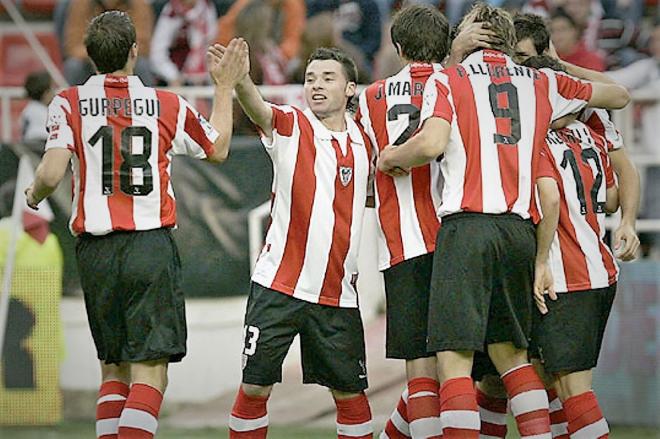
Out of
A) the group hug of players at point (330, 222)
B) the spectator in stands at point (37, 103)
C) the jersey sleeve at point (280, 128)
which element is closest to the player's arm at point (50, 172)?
the group hug of players at point (330, 222)

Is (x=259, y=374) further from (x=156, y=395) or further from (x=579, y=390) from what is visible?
(x=579, y=390)

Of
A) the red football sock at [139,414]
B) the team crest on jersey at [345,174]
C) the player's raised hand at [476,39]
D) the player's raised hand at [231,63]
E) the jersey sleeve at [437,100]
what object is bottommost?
the red football sock at [139,414]

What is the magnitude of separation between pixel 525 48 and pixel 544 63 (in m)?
0.19

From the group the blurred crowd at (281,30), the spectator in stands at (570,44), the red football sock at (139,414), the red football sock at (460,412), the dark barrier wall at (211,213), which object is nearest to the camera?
the red football sock at (460,412)

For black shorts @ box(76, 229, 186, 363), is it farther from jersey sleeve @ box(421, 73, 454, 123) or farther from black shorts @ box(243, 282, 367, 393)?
jersey sleeve @ box(421, 73, 454, 123)

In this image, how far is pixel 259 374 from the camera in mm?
5812

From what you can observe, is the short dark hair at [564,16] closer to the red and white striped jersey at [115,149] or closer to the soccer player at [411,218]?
the soccer player at [411,218]

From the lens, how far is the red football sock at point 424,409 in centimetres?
579

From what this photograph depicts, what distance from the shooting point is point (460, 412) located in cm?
543

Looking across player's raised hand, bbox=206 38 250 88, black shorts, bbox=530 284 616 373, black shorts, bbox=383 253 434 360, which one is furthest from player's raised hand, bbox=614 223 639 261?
player's raised hand, bbox=206 38 250 88

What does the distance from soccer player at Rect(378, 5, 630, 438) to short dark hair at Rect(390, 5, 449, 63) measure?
25 cm

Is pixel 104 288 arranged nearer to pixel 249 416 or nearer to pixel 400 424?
pixel 249 416

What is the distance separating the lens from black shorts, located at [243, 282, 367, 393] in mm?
5816

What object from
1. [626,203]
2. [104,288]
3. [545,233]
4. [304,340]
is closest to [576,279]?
[545,233]
